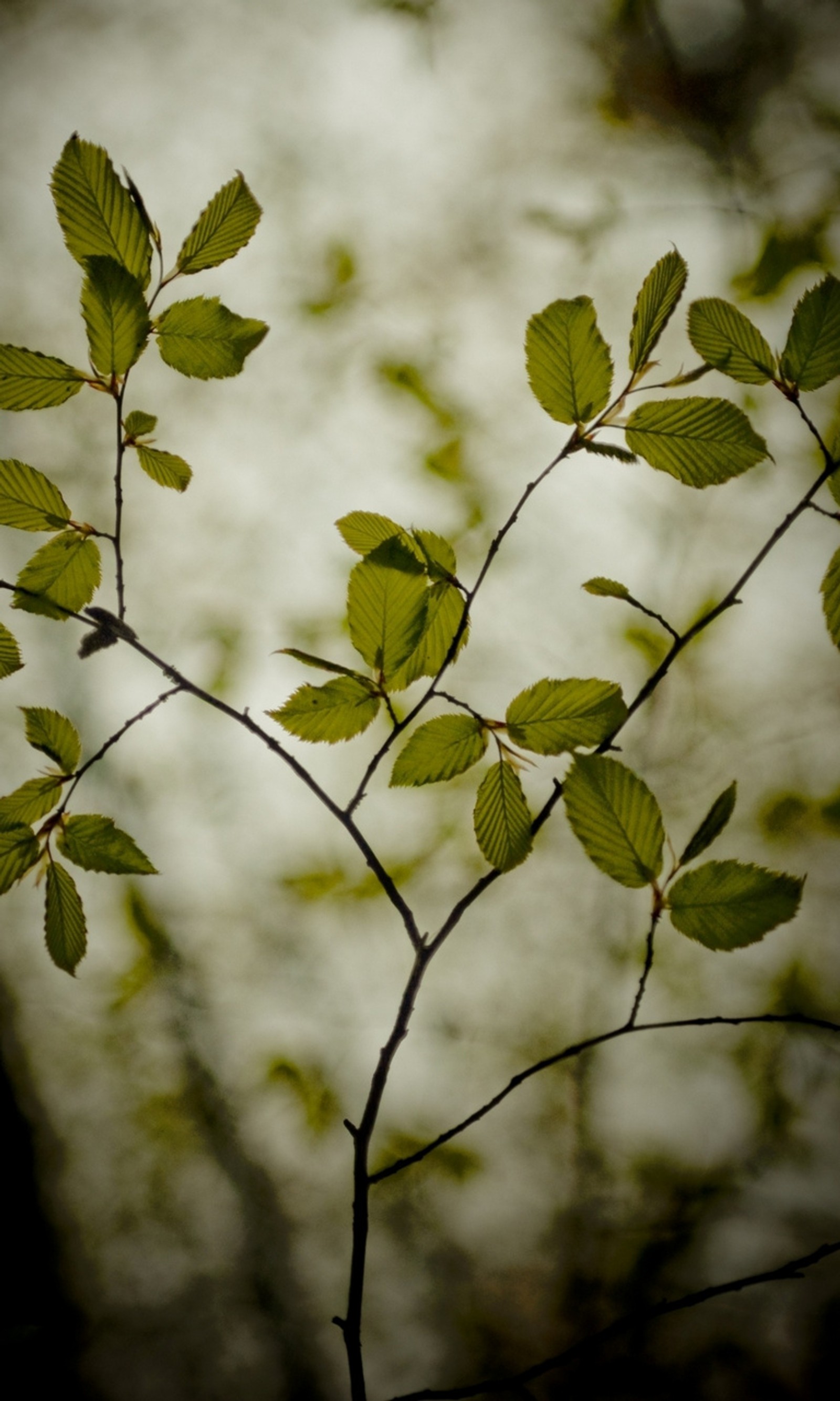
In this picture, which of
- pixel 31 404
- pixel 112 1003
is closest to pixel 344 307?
pixel 31 404

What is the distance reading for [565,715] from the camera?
1.51 ft

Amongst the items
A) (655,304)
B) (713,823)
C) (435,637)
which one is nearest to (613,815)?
(713,823)

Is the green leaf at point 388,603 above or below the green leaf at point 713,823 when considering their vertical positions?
above

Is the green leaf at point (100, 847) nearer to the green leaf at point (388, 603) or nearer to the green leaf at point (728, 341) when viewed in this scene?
the green leaf at point (388, 603)

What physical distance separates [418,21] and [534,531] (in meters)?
0.56

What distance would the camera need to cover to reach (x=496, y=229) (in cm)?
86

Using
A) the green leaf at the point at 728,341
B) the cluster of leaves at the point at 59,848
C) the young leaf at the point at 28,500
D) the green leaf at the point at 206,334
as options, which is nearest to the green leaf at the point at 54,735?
the cluster of leaves at the point at 59,848

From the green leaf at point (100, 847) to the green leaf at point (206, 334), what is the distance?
0.28m

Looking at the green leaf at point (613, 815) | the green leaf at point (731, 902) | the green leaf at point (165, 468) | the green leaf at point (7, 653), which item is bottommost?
the green leaf at point (731, 902)

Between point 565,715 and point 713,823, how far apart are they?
102mm

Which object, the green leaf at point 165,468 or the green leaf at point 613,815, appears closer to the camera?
the green leaf at point 613,815

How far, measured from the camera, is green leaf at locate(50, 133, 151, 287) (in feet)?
1.30

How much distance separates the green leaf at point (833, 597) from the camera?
0.44 metres

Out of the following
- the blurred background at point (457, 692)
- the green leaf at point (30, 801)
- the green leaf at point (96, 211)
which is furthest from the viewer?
the blurred background at point (457, 692)
